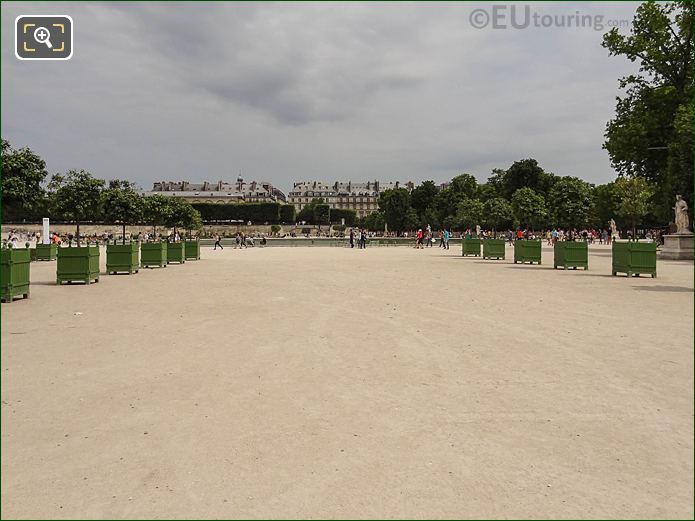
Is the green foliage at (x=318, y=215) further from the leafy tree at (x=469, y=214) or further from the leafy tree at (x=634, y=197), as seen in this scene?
the leafy tree at (x=634, y=197)

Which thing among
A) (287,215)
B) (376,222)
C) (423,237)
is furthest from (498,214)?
(287,215)

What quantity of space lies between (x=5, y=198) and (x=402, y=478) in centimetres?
3159

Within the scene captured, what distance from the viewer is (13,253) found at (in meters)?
13.1

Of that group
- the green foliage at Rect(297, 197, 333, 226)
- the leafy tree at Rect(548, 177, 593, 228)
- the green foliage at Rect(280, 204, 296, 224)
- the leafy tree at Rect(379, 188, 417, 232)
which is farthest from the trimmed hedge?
the leafy tree at Rect(548, 177, 593, 228)

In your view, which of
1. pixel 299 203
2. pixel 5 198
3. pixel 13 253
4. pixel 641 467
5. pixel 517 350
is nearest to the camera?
pixel 641 467

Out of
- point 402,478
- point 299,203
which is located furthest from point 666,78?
point 299,203

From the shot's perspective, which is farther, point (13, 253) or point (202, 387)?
point (13, 253)

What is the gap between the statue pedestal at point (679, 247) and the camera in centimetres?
2985

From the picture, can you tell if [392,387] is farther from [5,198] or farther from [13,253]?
[5,198]

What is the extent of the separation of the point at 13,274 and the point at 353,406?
36.3ft

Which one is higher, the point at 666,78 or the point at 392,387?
the point at 666,78

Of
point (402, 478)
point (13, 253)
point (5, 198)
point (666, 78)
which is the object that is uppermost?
point (666, 78)

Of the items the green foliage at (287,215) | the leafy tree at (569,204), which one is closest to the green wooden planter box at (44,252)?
the leafy tree at (569,204)

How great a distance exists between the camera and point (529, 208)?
3078 inches
